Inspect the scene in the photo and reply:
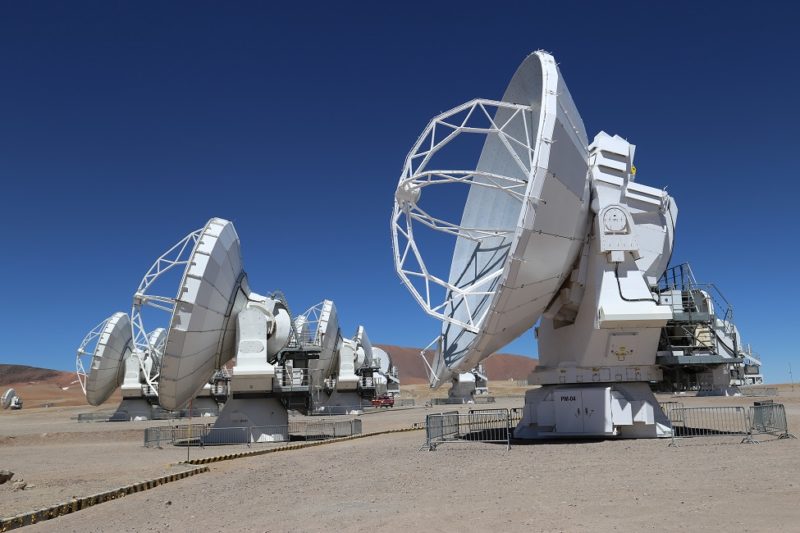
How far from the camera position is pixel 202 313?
23094mm

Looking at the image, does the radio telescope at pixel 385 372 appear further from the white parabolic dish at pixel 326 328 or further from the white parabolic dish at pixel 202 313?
the white parabolic dish at pixel 202 313

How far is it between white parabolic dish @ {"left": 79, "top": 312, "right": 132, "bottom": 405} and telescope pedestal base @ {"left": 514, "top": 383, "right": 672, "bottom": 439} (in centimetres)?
3337

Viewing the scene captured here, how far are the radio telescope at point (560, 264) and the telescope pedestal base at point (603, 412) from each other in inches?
1.3

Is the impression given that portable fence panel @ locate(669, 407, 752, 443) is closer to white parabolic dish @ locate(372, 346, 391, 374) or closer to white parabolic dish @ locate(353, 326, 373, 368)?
white parabolic dish @ locate(353, 326, 373, 368)

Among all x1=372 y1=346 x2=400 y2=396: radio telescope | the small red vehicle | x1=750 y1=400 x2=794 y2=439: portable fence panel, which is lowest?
the small red vehicle

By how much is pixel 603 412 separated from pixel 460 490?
9558 mm

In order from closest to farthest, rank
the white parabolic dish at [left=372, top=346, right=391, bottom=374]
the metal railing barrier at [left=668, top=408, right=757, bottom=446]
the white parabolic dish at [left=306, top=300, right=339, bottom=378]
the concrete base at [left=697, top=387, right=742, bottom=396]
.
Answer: the metal railing barrier at [left=668, top=408, right=757, bottom=446] < the white parabolic dish at [left=306, top=300, right=339, bottom=378] < the concrete base at [left=697, top=387, right=742, bottom=396] < the white parabolic dish at [left=372, top=346, right=391, bottom=374]

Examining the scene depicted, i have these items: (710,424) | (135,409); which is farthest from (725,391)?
(135,409)

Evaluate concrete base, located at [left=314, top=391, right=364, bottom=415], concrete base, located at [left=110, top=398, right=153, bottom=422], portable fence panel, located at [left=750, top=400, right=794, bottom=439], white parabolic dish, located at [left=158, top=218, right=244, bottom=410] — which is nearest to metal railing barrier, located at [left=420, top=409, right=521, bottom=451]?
portable fence panel, located at [left=750, top=400, right=794, bottom=439]

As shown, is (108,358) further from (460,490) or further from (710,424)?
(460,490)

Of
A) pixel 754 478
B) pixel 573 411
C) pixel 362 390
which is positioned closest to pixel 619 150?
pixel 573 411

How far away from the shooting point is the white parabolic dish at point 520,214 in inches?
647

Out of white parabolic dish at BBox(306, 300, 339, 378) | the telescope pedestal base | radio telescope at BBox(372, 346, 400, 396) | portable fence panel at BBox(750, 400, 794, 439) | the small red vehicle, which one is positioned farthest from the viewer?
radio telescope at BBox(372, 346, 400, 396)

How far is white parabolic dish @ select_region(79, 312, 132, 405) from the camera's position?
45716mm
